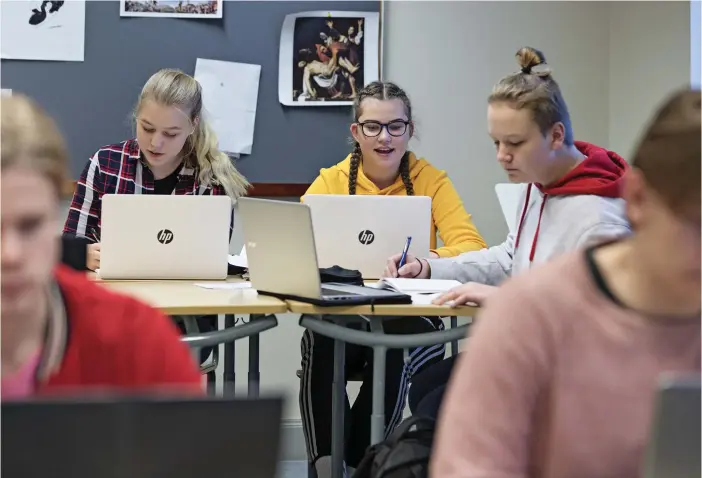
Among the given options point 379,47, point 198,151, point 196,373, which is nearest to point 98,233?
point 198,151

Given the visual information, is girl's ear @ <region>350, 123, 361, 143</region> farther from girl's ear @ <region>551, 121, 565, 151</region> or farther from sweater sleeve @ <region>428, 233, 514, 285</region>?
girl's ear @ <region>551, 121, 565, 151</region>

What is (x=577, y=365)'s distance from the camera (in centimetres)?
81

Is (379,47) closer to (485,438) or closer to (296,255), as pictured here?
(296,255)

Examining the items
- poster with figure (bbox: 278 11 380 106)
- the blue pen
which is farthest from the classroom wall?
the blue pen

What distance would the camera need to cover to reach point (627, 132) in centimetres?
307

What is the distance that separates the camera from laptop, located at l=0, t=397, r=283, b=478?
56cm

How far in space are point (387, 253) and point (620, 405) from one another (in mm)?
1408

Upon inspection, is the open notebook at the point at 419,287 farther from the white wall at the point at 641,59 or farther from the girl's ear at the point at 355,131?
the white wall at the point at 641,59

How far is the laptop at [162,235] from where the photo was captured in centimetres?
208

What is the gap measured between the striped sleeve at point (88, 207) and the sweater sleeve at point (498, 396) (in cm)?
191

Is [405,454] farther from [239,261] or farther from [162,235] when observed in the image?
[239,261]

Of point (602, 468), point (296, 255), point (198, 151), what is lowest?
point (602, 468)

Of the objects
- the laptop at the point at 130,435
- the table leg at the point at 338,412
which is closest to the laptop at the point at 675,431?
the laptop at the point at 130,435

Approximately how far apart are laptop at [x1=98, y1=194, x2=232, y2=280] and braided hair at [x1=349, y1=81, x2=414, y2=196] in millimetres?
638
